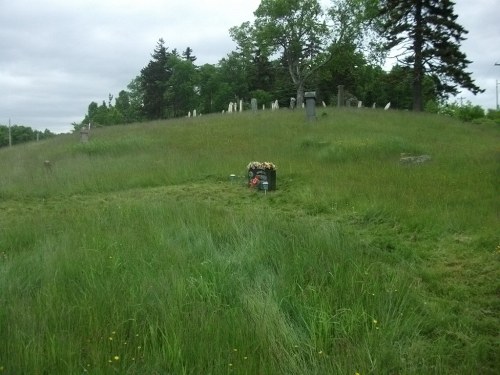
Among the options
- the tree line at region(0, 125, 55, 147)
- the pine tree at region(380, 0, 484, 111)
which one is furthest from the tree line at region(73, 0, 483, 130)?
the tree line at region(0, 125, 55, 147)

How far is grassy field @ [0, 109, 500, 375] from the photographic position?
3.10m

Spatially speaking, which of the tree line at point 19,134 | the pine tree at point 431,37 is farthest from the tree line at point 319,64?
the tree line at point 19,134

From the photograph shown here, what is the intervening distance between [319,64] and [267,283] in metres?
42.5

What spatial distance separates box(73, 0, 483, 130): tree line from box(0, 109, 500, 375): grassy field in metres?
24.7

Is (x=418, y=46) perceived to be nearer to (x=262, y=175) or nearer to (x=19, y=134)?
(x=262, y=175)

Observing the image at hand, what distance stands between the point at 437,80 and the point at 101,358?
112ft

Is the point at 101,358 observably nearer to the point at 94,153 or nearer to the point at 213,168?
the point at 213,168

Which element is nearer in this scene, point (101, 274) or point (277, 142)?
point (101, 274)

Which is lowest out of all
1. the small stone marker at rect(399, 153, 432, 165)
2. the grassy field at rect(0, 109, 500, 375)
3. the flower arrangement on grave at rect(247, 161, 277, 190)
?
the grassy field at rect(0, 109, 500, 375)

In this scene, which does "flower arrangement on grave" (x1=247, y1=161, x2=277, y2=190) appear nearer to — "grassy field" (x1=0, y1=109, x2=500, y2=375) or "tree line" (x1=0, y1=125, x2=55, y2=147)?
"grassy field" (x1=0, y1=109, x2=500, y2=375)

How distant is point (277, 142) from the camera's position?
17.0 meters

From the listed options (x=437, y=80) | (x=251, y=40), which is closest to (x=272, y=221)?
(x=437, y=80)

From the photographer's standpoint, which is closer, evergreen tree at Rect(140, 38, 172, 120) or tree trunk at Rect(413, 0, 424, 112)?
tree trunk at Rect(413, 0, 424, 112)

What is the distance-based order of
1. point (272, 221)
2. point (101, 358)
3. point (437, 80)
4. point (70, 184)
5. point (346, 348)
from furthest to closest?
1. point (437, 80)
2. point (70, 184)
3. point (272, 221)
4. point (346, 348)
5. point (101, 358)
